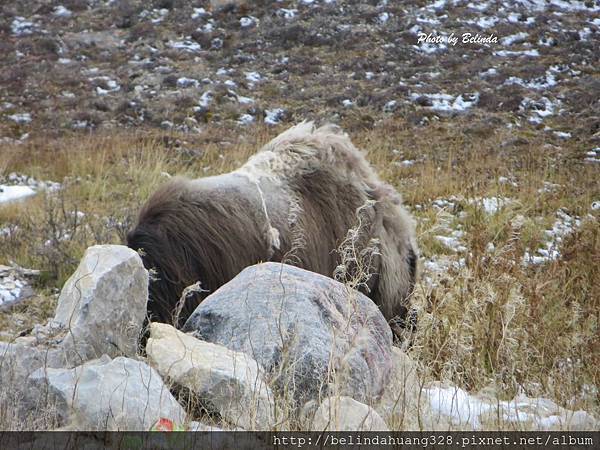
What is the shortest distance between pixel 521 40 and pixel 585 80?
475 cm

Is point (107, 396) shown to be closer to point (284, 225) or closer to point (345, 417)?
point (345, 417)

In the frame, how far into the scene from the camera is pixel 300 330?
11.7 ft

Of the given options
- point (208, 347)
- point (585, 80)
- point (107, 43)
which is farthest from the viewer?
point (107, 43)

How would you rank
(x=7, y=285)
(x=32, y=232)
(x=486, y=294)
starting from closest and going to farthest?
(x=486, y=294), (x=7, y=285), (x=32, y=232)

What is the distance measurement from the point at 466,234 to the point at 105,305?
16.1 feet

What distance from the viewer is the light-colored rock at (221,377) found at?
10.2ft

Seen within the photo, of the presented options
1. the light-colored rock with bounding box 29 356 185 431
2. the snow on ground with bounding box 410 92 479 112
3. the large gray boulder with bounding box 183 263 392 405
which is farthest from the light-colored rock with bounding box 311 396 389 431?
the snow on ground with bounding box 410 92 479 112

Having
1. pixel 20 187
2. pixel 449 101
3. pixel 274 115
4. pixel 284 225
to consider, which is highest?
pixel 284 225

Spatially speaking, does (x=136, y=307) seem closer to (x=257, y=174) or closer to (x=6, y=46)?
(x=257, y=174)

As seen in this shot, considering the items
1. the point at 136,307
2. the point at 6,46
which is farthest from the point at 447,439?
the point at 6,46

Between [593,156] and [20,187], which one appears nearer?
[20,187]

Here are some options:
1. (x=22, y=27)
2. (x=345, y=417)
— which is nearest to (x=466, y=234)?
(x=345, y=417)

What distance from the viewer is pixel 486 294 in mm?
5039

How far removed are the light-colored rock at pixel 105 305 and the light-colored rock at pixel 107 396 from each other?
36 cm
